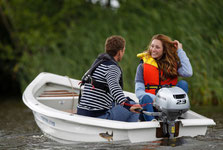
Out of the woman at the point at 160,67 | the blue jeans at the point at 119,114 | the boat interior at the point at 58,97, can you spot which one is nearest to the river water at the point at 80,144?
the blue jeans at the point at 119,114

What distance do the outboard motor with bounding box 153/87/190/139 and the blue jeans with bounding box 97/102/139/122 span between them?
378 millimetres

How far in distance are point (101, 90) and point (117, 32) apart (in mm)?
5171

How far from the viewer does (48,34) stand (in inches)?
445

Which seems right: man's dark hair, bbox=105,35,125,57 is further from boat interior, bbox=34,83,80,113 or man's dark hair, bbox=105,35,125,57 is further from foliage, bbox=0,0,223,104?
foliage, bbox=0,0,223,104

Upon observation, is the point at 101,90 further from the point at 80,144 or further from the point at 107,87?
the point at 80,144

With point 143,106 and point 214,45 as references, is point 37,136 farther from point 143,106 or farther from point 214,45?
point 214,45

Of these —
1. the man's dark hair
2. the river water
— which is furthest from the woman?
the river water

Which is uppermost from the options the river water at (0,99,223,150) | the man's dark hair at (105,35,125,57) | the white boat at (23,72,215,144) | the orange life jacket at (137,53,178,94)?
the man's dark hair at (105,35,125,57)

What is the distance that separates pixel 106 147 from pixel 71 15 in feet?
30.1

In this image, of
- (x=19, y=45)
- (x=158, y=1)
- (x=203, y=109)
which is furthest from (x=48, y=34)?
(x=203, y=109)

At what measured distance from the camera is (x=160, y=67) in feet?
13.9

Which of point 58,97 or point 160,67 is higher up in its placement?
point 160,67

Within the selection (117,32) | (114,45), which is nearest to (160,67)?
(114,45)

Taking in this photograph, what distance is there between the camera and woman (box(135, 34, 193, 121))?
4250 mm
